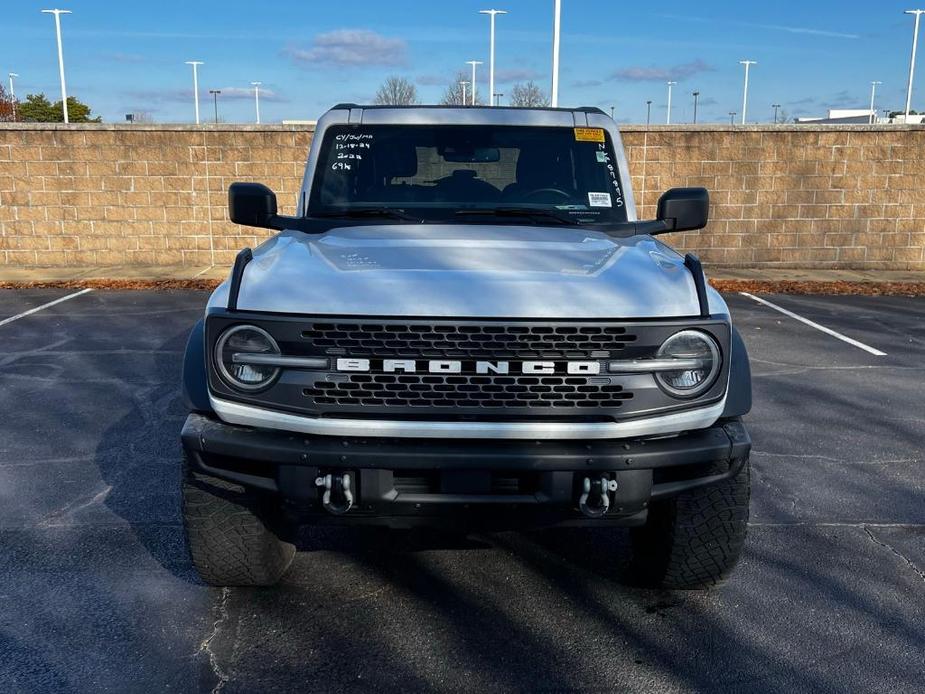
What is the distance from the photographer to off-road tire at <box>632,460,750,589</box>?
3242mm

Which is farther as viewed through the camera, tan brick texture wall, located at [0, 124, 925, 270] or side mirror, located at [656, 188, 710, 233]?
tan brick texture wall, located at [0, 124, 925, 270]

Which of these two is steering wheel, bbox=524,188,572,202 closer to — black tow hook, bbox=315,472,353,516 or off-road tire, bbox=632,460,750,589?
off-road tire, bbox=632,460,750,589

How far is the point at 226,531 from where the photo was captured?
3291mm

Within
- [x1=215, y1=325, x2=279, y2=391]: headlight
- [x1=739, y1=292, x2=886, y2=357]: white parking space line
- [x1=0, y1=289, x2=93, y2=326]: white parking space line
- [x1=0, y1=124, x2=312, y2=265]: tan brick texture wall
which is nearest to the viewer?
[x1=215, y1=325, x2=279, y2=391]: headlight

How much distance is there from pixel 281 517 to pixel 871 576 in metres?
2.48

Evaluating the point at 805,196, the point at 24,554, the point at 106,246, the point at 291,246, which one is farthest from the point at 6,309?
the point at 805,196

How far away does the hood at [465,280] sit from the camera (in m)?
2.86

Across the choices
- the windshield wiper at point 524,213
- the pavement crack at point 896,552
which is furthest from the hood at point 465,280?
the pavement crack at point 896,552

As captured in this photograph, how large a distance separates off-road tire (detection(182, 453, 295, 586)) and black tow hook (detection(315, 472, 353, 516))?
409 mm

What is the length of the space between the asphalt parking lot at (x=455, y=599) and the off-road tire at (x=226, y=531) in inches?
6.1

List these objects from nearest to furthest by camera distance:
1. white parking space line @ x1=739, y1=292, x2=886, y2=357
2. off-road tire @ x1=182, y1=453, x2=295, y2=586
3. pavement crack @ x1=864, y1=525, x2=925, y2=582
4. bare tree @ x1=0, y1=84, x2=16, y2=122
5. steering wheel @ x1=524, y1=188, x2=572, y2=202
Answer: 1. off-road tire @ x1=182, y1=453, x2=295, y2=586
2. pavement crack @ x1=864, y1=525, x2=925, y2=582
3. steering wheel @ x1=524, y1=188, x2=572, y2=202
4. white parking space line @ x1=739, y1=292, x2=886, y2=357
5. bare tree @ x1=0, y1=84, x2=16, y2=122

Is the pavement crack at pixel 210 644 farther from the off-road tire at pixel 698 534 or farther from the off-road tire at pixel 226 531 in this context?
the off-road tire at pixel 698 534

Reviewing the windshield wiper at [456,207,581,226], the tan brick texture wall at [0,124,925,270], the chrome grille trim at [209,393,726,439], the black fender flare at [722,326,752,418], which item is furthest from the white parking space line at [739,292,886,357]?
the chrome grille trim at [209,393,726,439]

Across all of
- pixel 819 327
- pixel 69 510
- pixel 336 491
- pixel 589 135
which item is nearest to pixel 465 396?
pixel 336 491
